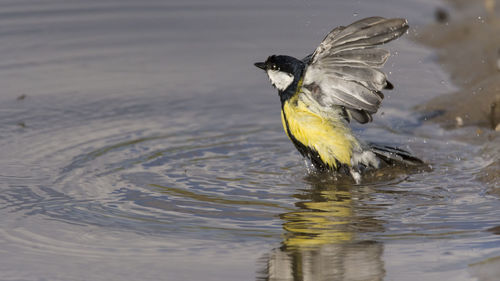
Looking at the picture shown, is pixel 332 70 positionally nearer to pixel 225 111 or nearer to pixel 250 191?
pixel 250 191

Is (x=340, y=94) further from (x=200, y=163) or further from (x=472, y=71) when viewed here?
(x=472, y=71)

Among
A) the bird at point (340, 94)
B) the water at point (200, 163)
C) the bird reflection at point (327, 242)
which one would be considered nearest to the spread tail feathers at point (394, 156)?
the bird at point (340, 94)

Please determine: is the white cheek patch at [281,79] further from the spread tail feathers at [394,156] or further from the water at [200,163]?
the spread tail feathers at [394,156]

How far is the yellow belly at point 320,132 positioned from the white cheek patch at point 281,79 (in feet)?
0.45

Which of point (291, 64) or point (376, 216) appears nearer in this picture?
point (376, 216)

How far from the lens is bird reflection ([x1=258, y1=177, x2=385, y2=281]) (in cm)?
475

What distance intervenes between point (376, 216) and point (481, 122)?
264cm

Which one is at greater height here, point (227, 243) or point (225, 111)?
point (225, 111)

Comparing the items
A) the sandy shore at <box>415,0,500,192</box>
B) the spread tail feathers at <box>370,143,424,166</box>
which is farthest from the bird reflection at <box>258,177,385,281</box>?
the sandy shore at <box>415,0,500,192</box>

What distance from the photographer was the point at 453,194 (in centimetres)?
636

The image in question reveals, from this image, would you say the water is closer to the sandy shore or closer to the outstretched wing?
the sandy shore

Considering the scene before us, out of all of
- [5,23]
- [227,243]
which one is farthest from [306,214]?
[5,23]

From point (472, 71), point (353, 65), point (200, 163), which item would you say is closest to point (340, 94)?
point (353, 65)

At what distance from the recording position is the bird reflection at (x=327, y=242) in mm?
4754
